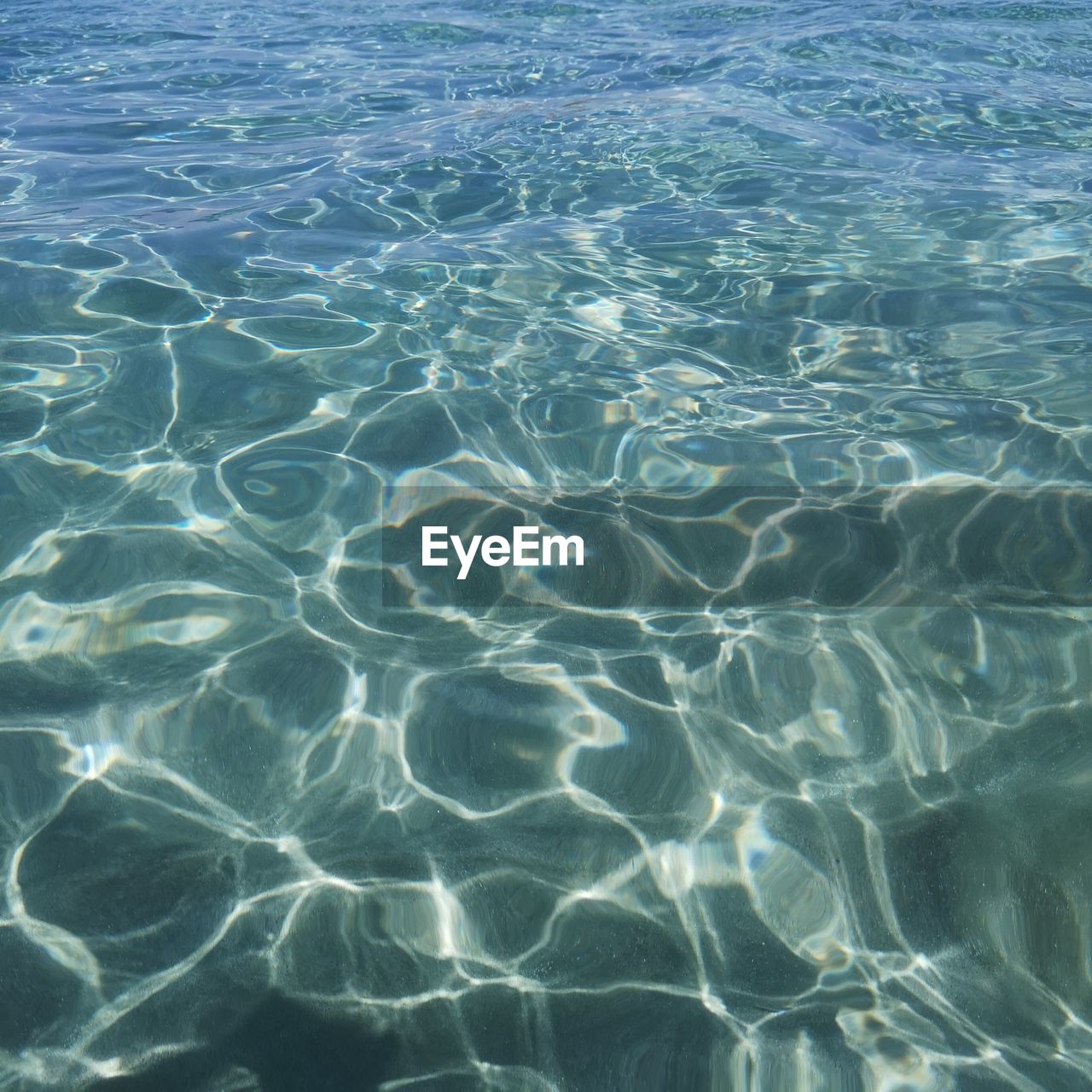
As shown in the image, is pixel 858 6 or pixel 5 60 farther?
pixel 858 6

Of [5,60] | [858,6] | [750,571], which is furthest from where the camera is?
[858,6]

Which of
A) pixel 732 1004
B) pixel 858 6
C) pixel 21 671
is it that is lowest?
pixel 732 1004

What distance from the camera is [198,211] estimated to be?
7.08 meters

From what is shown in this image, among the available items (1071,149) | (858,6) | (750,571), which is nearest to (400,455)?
(750,571)

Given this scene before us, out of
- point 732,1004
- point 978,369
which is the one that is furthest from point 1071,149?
point 732,1004

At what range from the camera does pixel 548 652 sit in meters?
3.59

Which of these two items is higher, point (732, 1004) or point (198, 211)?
point (198, 211)

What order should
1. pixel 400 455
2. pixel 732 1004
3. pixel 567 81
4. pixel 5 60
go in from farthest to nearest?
1. pixel 5 60
2. pixel 567 81
3. pixel 400 455
4. pixel 732 1004

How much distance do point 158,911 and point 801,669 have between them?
87.3 inches

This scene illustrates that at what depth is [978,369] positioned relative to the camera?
5.11 metres

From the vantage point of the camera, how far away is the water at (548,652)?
258cm

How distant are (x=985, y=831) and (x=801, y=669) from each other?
2.58ft

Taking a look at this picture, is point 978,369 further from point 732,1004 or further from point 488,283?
point 732,1004

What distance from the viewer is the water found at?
2584 millimetres
